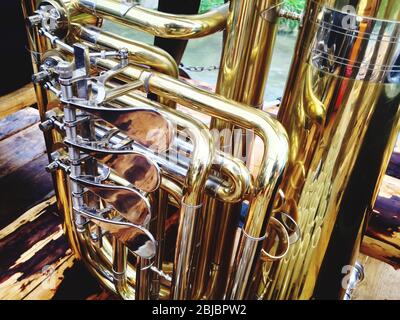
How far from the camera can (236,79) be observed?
54cm

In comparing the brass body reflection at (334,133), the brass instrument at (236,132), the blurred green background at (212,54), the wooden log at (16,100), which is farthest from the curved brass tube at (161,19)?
the blurred green background at (212,54)

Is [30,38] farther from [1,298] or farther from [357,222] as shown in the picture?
[357,222]

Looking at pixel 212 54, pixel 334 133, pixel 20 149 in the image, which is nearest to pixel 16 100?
pixel 20 149

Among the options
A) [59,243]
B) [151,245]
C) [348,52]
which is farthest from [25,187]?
[348,52]

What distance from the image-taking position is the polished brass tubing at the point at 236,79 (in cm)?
50

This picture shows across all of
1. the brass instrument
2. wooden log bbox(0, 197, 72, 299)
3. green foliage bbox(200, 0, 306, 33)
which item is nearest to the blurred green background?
green foliage bbox(200, 0, 306, 33)

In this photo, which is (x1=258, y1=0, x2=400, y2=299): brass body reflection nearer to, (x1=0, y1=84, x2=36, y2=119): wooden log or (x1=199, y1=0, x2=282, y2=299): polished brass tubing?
(x1=199, y1=0, x2=282, y2=299): polished brass tubing

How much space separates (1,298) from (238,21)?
555mm

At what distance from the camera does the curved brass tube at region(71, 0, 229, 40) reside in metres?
0.51

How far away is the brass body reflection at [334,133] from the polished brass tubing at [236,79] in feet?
0.18

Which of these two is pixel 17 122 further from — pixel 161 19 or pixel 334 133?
pixel 334 133

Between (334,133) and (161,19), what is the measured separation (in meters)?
0.25

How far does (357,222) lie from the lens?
1.76ft

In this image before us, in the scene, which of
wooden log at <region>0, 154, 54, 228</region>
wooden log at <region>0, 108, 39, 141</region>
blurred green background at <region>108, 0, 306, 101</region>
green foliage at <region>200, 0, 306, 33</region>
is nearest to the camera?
green foliage at <region>200, 0, 306, 33</region>
